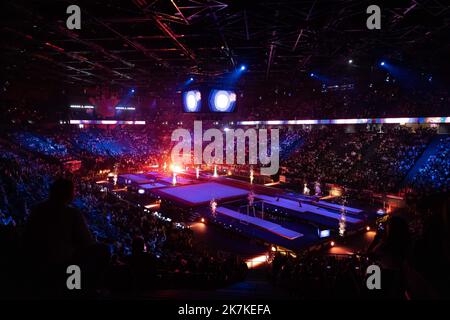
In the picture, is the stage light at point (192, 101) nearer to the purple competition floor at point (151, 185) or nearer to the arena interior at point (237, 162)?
the arena interior at point (237, 162)

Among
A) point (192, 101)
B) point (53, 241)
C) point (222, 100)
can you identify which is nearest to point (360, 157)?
point (222, 100)

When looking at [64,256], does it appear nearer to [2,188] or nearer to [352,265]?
[352,265]

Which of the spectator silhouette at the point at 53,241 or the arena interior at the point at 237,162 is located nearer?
the spectator silhouette at the point at 53,241

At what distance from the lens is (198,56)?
1577 cm

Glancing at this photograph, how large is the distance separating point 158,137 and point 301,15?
1503 inches

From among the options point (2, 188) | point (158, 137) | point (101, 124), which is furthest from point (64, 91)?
point (2, 188)

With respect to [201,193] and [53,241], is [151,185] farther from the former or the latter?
[53,241]

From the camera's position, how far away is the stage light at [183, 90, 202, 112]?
10070mm

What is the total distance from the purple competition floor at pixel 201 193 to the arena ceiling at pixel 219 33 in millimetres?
7915

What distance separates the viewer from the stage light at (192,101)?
10.1 meters

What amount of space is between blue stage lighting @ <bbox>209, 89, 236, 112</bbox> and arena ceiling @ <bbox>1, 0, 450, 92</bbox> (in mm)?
2552

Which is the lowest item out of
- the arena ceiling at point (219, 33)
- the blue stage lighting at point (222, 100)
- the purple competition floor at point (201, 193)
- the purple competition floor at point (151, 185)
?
the purple competition floor at point (201, 193)

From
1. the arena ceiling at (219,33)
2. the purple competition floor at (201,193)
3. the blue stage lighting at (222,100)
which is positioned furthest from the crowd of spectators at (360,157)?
the blue stage lighting at (222,100)

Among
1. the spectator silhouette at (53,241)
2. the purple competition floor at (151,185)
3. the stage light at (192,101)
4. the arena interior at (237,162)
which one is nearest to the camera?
the spectator silhouette at (53,241)
